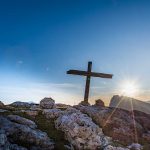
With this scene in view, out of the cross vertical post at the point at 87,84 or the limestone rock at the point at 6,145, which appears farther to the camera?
the cross vertical post at the point at 87,84

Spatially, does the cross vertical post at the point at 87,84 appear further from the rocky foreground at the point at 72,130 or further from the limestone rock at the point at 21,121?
the limestone rock at the point at 21,121

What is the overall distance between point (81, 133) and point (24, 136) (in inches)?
184

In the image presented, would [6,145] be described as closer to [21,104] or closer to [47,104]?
[47,104]

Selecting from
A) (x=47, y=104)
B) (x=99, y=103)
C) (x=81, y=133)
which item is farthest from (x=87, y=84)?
(x=81, y=133)

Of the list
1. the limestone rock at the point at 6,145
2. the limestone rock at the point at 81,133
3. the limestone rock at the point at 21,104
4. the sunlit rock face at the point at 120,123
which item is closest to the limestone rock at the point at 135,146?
the sunlit rock face at the point at 120,123

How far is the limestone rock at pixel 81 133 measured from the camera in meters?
21.9

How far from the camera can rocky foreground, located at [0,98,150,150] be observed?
20.1m

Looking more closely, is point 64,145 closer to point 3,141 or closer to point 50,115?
point 3,141

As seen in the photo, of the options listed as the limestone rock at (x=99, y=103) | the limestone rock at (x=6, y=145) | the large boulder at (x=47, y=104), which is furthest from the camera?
the limestone rock at (x=99, y=103)

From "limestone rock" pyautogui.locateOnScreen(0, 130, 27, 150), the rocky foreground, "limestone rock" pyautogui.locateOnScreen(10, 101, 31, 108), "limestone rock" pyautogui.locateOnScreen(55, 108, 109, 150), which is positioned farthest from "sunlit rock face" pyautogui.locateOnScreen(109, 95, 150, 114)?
"limestone rock" pyautogui.locateOnScreen(0, 130, 27, 150)

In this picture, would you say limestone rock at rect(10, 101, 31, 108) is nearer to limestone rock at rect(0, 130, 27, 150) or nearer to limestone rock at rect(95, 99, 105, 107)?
limestone rock at rect(95, 99, 105, 107)

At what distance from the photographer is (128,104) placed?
159ft

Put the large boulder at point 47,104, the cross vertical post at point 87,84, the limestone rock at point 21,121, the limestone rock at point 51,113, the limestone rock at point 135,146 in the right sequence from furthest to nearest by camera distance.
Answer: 1. the cross vertical post at point 87,84
2. the large boulder at point 47,104
3. the limestone rock at point 51,113
4. the limestone rock at point 135,146
5. the limestone rock at point 21,121

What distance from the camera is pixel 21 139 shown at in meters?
20.0
